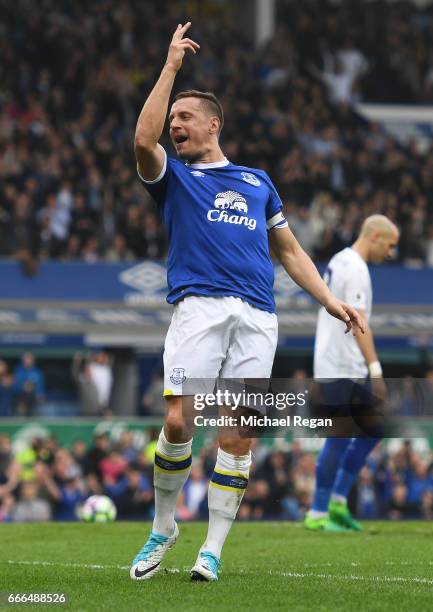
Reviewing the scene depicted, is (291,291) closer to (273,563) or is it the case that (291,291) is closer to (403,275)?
(403,275)

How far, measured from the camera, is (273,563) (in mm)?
8023

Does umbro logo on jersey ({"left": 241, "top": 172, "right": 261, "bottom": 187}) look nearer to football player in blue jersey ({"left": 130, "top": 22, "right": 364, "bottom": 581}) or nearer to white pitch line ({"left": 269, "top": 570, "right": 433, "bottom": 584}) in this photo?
football player in blue jersey ({"left": 130, "top": 22, "right": 364, "bottom": 581})

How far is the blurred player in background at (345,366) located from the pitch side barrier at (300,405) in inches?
3.4

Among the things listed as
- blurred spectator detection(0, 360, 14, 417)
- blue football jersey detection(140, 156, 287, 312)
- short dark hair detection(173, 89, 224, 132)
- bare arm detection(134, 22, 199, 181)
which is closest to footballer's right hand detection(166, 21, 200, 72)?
bare arm detection(134, 22, 199, 181)

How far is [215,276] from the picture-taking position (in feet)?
22.6

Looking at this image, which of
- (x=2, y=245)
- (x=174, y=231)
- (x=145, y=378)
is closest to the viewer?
(x=174, y=231)

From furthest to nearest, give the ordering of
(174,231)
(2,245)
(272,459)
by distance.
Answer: (2,245)
(272,459)
(174,231)

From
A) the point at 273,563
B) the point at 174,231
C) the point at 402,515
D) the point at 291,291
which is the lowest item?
the point at 402,515

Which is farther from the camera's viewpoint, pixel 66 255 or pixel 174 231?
pixel 66 255

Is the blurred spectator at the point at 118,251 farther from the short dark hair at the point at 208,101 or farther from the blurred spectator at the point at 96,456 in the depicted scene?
the short dark hair at the point at 208,101

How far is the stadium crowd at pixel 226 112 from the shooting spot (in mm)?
22344

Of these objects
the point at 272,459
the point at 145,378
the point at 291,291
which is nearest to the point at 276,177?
the point at 291,291

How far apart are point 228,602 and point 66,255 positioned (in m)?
16.3

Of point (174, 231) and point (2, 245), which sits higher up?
point (174, 231)
